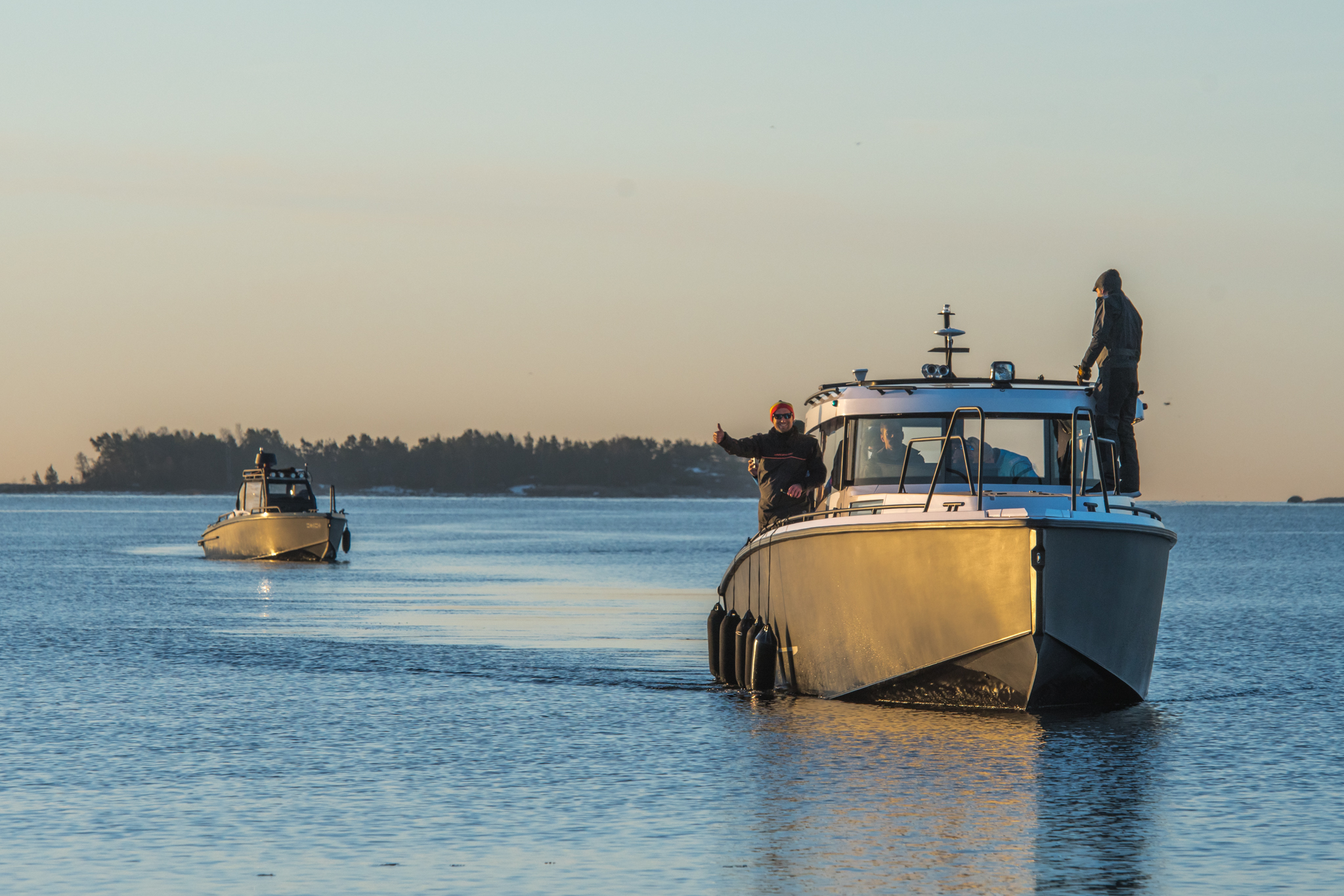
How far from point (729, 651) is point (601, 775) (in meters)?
6.40

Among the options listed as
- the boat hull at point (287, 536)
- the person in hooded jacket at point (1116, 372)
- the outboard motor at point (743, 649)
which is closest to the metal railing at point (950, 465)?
the person in hooded jacket at point (1116, 372)

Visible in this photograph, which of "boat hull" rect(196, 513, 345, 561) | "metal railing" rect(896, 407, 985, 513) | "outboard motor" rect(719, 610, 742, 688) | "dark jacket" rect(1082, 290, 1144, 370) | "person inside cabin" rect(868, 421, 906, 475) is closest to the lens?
"metal railing" rect(896, 407, 985, 513)

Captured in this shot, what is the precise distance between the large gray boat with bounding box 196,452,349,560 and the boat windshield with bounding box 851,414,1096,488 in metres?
37.7

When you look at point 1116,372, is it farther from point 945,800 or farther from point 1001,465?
point 945,800

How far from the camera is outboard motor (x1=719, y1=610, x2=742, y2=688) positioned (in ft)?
60.5

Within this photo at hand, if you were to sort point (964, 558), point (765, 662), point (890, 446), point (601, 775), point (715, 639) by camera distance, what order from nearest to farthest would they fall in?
point (601, 775) → point (964, 558) → point (890, 446) → point (765, 662) → point (715, 639)

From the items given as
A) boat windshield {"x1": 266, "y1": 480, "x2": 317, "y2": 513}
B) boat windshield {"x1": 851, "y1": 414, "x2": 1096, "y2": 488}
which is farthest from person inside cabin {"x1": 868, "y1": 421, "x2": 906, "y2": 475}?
boat windshield {"x1": 266, "y1": 480, "x2": 317, "y2": 513}

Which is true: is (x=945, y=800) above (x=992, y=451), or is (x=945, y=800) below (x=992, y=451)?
below

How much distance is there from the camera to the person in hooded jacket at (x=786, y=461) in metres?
16.9

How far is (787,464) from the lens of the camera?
56.1ft

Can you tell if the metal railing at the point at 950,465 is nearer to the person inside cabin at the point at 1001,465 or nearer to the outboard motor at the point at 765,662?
the person inside cabin at the point at 1001,465

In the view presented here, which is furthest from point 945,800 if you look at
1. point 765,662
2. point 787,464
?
point 787,464

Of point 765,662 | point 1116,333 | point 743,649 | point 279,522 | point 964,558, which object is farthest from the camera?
point 279,522

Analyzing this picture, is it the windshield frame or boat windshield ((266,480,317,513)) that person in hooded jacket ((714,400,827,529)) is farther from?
boat windshield ((266,480,317,513))
